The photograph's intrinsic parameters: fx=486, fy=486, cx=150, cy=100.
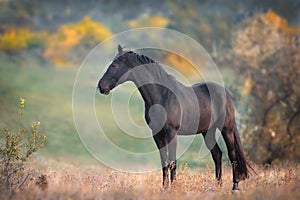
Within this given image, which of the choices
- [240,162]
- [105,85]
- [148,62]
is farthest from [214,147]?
[105,85]

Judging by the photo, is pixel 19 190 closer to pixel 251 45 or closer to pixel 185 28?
pixel 251 45

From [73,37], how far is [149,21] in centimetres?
728

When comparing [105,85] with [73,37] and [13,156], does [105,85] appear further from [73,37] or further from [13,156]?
[73,37]

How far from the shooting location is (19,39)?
141ft

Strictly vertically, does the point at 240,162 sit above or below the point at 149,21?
below

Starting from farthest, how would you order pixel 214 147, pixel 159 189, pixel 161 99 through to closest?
pixel 214 147
pixel 161 99
pixel 159 189

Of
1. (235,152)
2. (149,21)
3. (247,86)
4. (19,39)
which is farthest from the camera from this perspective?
(149,21)

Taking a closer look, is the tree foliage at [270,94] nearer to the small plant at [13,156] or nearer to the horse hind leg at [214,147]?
the horse hind leg at [214,147]

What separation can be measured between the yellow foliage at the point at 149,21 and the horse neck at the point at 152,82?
120 feet

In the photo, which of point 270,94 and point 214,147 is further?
point 270,94

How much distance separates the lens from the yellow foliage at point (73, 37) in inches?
1747

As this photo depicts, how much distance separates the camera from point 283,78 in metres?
20.7

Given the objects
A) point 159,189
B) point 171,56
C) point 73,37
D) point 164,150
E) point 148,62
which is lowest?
point 159,189

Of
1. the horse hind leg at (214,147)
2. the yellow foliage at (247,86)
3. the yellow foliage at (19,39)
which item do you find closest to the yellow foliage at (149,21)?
the yellow foliage at (19,39)
